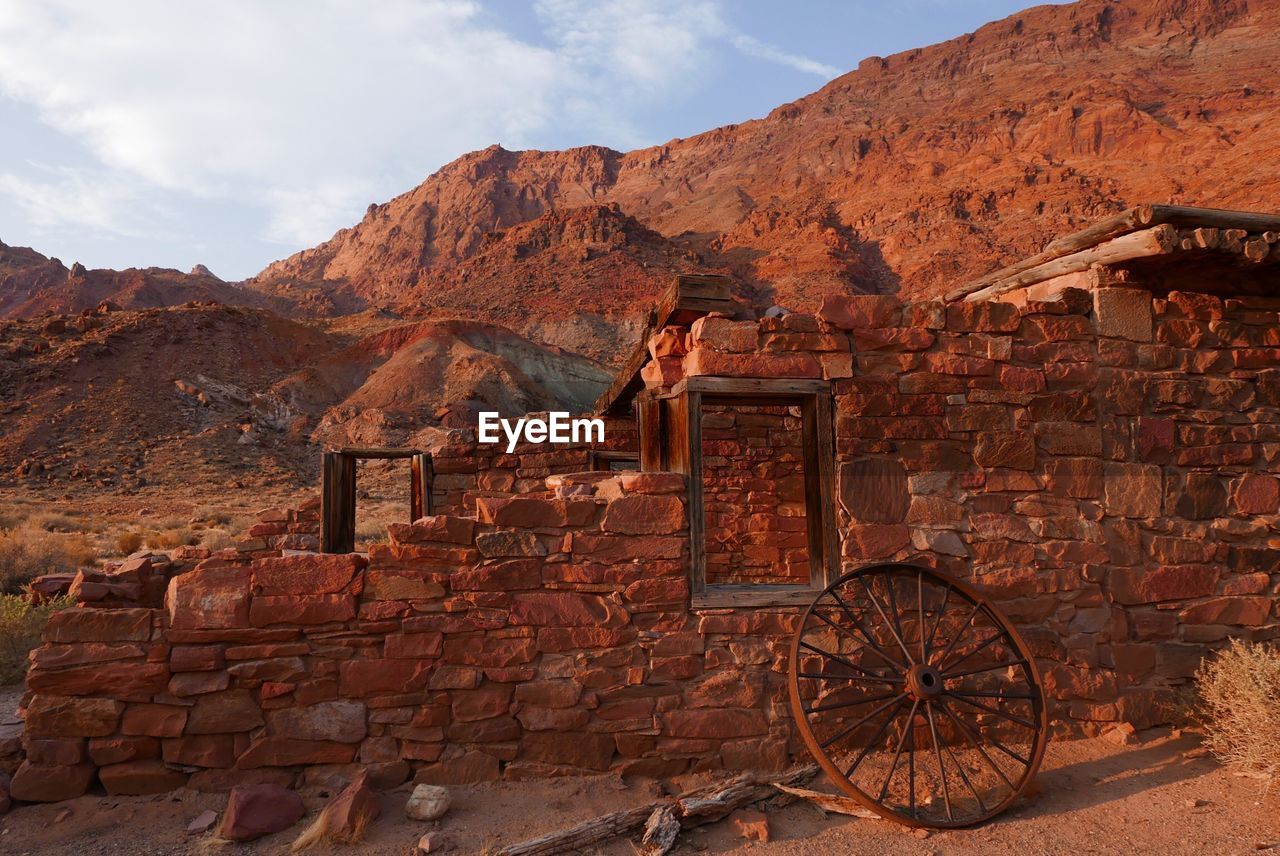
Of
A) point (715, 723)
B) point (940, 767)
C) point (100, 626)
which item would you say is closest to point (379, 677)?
point (100, 626)

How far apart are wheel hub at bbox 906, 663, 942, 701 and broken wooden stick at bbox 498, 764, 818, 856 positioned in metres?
0.72

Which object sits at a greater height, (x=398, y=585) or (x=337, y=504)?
(x=337, y=504)

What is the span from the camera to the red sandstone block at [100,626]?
12.3 ft

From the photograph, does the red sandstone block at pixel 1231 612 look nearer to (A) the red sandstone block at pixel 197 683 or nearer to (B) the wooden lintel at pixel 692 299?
(B) the wooden lintel at pixel 692 299

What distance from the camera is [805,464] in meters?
4.59

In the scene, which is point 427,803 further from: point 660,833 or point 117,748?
point 117,748

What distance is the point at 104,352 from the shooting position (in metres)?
27.1

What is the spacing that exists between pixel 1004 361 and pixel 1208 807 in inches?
102

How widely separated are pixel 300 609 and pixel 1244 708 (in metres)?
5.15

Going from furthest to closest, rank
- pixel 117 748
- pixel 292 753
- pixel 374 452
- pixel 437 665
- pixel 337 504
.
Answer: pixel 374 452, pixel 337 504, pixel 437 665, pixel 292 753, pixel 117 748

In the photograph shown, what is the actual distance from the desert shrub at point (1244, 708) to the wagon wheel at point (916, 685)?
970 mm

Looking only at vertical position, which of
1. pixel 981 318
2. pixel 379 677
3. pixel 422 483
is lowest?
pixel 379 677

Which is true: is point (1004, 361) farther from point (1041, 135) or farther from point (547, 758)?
point (1041, 135)

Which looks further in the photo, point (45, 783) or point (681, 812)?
point (45, 783)
